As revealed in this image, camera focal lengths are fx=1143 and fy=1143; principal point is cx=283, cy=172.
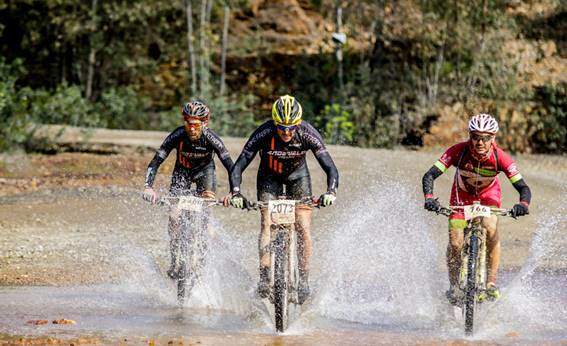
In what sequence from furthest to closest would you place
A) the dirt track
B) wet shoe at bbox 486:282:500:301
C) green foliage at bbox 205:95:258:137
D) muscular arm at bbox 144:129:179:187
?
green foliage at bbox 205:95:258:137, the dirt track, muscular arm at bbox 144:129:179:187, wet shoe at bbox 486:282:500:301

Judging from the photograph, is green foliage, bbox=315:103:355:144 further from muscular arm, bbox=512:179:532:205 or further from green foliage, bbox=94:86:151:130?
muscular arm, bbox=512:179:532:205

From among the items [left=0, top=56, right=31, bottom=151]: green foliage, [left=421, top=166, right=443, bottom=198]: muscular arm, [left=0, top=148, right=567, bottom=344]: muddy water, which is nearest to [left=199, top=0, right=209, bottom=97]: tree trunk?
[left=0, top=56, right=31, bottom=151]: green foliage

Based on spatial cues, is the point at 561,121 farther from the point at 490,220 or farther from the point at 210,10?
the point at 490,220

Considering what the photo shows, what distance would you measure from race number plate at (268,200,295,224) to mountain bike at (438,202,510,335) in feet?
4.23

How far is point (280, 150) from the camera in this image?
10625 mm

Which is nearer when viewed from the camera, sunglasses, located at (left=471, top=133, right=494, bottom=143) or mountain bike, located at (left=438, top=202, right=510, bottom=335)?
mountain bike, located at (left=438, top=202, right=510, bottom=335)

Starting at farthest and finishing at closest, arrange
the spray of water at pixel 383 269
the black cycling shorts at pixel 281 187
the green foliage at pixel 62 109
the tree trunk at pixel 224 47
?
the tree trunk at pixel 224 47
the green foliage at pixel 62 109
the spray of water at pixel 383 269
the black cycling shorts at pixel 281 187

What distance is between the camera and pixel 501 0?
3181cm

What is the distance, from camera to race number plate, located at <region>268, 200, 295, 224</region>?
32.2 ft

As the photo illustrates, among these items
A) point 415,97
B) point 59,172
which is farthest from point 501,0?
point 59,172

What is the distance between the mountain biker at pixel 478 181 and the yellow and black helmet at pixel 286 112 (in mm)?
1286

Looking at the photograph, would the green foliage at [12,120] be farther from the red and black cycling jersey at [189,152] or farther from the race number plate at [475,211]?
the race number plate at [475,211]

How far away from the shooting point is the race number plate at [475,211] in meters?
9.77

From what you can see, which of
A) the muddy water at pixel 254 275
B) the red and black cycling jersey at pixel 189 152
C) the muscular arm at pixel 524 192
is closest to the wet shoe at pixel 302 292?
the muddy water at pixel 254 275
